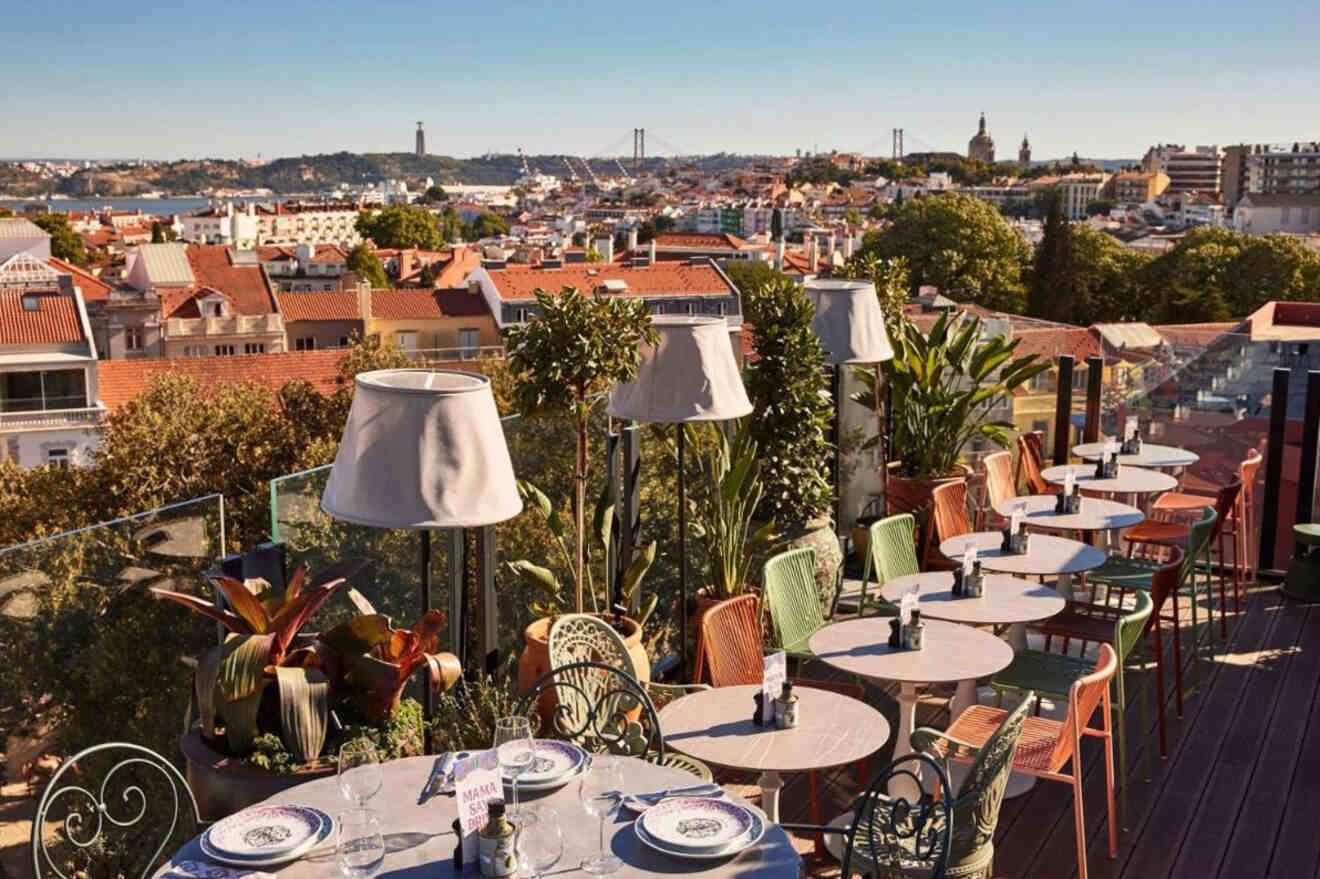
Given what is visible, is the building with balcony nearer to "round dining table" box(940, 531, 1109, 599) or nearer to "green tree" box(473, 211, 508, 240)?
"round dining table" box(940, 531, 1109, 599)

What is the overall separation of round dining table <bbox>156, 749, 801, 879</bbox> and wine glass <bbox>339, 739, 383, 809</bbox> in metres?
0.08

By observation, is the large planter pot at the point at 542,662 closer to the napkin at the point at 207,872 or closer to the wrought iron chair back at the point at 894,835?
the wrought iron chair back at the point at 894,835

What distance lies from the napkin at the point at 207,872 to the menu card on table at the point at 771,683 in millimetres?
1504

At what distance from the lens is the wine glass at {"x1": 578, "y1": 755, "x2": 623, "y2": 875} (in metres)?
2.49

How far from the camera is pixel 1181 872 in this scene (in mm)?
4059

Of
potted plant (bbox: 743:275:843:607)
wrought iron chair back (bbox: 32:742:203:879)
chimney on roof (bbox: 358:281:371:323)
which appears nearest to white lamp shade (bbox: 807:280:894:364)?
potted plant (bbox: 743:275:843:607)

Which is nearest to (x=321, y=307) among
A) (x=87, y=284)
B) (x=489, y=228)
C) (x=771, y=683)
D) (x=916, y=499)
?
(x=87, y=284)

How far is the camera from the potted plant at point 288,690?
3.34 meters

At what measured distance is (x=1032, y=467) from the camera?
296 inches

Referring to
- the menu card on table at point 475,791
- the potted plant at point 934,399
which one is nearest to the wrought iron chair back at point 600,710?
the menu card on table at point 475,791

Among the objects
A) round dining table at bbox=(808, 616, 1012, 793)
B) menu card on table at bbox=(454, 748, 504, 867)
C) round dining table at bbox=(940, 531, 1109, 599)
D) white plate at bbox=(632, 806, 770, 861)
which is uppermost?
menu card on table at bbox=(454, 748, 504, 867)

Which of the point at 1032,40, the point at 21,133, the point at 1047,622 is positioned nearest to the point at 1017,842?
the point at 1047,622

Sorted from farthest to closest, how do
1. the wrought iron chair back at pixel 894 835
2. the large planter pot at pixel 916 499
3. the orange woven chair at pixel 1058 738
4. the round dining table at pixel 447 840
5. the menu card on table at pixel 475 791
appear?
the large planter pot at pixel 916 499, the orange woven chair at pixel 1058 738, the wrought iron chair back at pixel 894 835, the round dining table at pixel 447 840, the menu card on table at pixel 475 791

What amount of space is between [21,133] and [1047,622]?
451 feet
